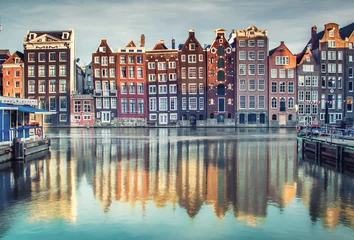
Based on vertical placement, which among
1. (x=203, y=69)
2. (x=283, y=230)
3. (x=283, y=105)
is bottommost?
(x=283, y=230)

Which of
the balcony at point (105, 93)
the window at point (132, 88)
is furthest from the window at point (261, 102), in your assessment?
the balcony at point (105, 93)

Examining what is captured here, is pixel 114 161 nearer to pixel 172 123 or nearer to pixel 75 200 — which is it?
pixel 75 200

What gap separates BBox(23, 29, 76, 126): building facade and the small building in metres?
1.19

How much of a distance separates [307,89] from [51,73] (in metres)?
59.4

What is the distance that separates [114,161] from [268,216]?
16.4 meters

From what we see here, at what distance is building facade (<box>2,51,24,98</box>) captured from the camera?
90.3 metres

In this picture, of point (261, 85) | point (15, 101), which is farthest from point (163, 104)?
point (15, 101)

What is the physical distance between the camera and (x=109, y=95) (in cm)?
8806

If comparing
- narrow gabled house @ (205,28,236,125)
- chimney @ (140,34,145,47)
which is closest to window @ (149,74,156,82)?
chimney @ (140,34,145,47)

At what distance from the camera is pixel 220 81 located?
86.7 m

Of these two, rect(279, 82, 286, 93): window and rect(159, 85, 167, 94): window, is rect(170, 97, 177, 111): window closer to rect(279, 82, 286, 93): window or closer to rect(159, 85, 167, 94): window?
rect(159, 85, 167, 94): window

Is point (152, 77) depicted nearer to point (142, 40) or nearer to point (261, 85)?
point (142, 40)

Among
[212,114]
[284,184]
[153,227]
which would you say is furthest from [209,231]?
[212,114]

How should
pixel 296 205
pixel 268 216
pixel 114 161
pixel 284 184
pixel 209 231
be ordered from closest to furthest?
1. pixel 209 231
2. pixel 268 216
3. pixel 296 205
4. pixel 284 184
5. pixel 114 161
